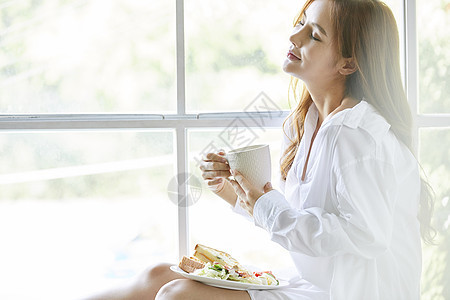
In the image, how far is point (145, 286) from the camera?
152 cm

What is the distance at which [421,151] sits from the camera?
1.87 meters

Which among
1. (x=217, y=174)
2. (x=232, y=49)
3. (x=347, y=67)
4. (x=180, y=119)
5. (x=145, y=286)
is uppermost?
(x=232, y=49)

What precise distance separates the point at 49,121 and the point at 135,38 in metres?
0.41

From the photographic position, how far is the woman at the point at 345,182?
128 cm

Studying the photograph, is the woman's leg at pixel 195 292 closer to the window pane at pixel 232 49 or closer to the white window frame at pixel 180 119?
the white window frame at pixel 180 119

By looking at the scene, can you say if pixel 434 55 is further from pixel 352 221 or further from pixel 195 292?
pixel 195 292

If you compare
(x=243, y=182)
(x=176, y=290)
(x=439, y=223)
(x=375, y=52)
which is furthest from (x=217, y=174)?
(x=439, y=223)

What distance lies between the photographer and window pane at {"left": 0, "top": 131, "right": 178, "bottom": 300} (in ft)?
5.89

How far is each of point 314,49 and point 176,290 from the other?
0.77m

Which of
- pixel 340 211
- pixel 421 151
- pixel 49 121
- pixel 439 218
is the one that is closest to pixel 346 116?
pixel 340 211

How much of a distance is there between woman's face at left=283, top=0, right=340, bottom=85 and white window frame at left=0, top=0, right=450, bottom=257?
34cm

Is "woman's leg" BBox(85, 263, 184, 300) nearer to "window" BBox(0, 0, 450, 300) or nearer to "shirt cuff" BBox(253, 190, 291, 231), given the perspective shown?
"window" BBox(0, 0, 450, 300)

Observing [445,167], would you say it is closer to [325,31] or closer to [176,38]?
[325,31]

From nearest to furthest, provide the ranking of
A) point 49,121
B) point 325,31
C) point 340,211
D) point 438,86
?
point 340,211 < point 325,31 < point 49,121 < point 438,86
